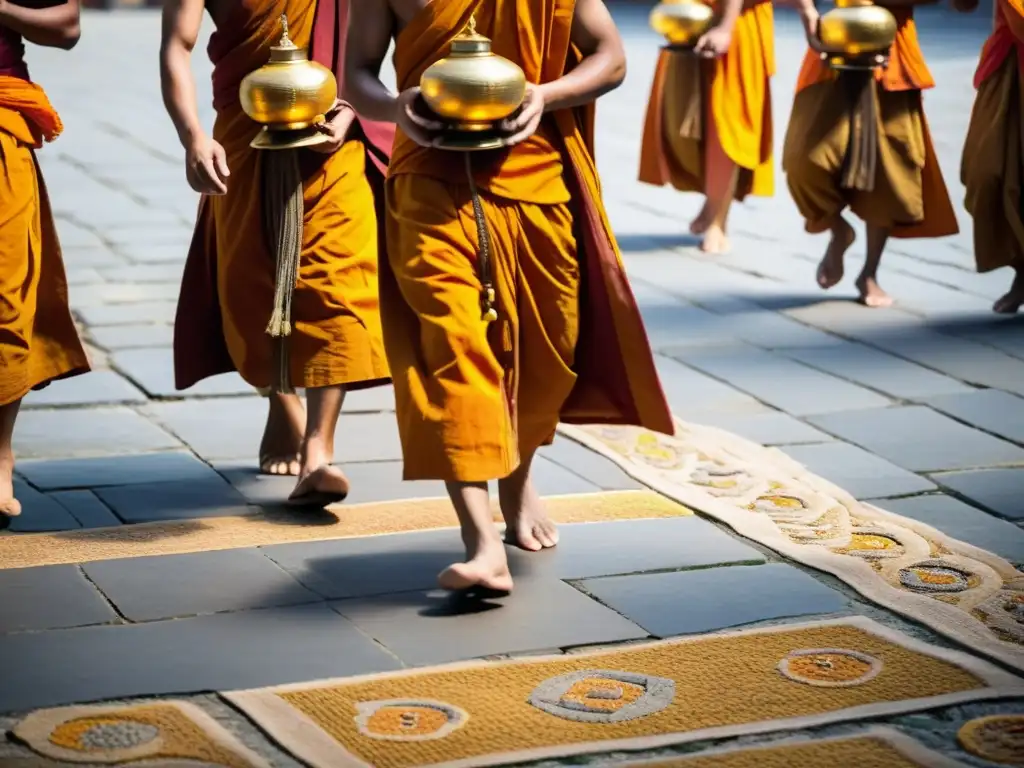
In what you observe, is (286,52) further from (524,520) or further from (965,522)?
(965,522)

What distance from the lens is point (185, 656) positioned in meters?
3.51

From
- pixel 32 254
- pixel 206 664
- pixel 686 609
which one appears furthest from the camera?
pixel 32 254

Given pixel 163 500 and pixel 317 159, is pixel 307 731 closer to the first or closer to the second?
pixel 163 500

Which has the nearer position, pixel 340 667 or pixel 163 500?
pixel 340 667

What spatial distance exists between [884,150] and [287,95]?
11.0 feet

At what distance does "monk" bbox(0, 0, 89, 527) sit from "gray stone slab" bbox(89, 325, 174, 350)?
68.3 inches

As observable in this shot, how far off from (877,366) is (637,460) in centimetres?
149

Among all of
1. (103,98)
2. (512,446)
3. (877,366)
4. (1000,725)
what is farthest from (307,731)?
(103,98)

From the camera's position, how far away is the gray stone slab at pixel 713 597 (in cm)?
375

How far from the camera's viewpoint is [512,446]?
3854mm

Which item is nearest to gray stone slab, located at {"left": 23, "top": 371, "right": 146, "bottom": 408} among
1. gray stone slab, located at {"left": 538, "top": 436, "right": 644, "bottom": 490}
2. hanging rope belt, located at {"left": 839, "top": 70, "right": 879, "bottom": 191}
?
gray stone slab, located at {"left": 538, "top": 436, "right": 644, "bottom": 490}

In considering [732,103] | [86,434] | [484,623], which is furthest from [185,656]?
[732,103]

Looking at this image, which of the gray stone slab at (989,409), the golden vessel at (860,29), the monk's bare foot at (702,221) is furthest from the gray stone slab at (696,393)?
the monk's bare foot at (702,221)

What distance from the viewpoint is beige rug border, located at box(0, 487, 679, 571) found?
416 cm
